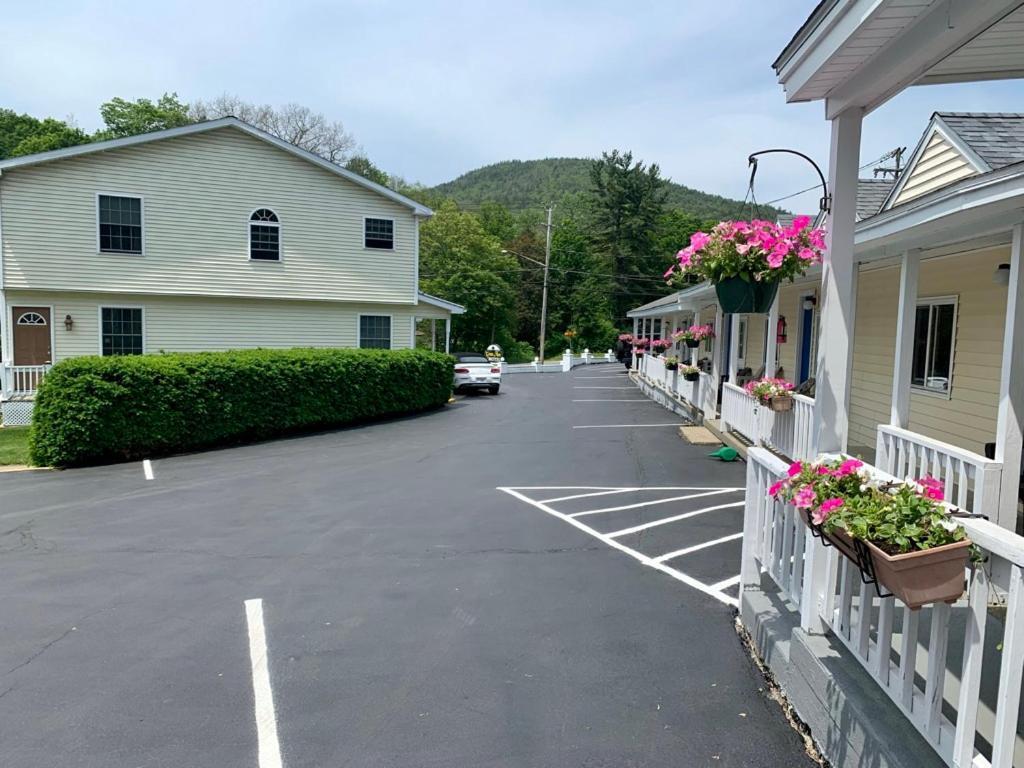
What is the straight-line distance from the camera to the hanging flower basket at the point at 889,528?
7.25 feet

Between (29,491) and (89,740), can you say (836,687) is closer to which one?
(89,740)

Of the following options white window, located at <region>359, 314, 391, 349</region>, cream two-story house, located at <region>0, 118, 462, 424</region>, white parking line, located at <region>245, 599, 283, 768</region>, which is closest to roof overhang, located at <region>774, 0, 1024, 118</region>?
white parking line, located at <region>245, 599, 283, 768</region>

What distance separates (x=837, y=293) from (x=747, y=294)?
0.58 m

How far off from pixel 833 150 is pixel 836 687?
2.60 meters

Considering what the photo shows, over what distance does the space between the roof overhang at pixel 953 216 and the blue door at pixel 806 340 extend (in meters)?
5.92

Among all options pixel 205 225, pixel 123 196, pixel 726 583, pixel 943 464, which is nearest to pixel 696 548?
pixel 726 583

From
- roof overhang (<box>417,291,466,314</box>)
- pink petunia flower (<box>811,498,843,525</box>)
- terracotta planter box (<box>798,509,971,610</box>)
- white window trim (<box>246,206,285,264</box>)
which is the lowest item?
terracotta planter box (<box>798,509,971,610</box>)

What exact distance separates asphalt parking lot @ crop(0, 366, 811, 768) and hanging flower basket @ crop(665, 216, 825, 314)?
2161mm

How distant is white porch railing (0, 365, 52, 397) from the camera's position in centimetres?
1686

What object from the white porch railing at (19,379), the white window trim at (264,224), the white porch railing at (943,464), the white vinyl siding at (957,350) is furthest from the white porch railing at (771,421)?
the white porch railing at (19,379)

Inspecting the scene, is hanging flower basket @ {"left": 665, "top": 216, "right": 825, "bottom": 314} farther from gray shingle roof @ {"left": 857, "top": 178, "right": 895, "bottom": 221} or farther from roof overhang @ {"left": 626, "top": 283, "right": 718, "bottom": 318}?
gray shingle roof @ {"left": 857, "top": 178, "right": 895, "bottom": 221}

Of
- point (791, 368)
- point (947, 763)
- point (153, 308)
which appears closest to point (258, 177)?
point (153, 308)

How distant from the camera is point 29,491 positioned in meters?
9.91

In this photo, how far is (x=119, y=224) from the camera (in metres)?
18.2
